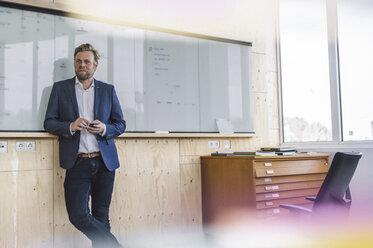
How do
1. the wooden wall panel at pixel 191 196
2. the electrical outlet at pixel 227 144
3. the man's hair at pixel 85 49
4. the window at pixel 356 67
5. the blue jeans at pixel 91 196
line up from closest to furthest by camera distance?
the blue jeans at pixel 91 196
the man's hair at pixel 85 49
the window at pixel 356 67
the wooden wall panel at pixel 191 196
the electrical outlet at pixel 227 144

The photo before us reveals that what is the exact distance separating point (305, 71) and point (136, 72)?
6.30ft

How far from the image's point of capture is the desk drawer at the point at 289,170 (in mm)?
3107

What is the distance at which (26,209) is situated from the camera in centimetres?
271

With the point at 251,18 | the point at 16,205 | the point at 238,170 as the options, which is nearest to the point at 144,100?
the point at 238,170

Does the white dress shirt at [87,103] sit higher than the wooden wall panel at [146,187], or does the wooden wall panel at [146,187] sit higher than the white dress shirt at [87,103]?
the white dress shirt at [87,103]

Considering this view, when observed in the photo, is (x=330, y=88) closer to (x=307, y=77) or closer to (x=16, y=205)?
(x=307, y=77)

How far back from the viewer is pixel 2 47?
2670mm

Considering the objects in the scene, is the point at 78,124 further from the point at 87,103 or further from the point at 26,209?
the point at 26,209

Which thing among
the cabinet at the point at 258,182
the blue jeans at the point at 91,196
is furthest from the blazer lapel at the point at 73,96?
the cabinet at the point at 258,182

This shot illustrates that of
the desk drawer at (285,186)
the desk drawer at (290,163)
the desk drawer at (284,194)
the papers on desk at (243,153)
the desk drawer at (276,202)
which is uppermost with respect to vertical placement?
the papers on desk at (243,153)

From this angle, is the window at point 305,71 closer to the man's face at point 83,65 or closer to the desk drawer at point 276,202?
the desk drawer at point 276,202

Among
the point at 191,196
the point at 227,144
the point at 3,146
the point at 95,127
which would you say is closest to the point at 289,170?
the point at 227,144

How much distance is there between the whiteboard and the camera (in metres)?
2.72

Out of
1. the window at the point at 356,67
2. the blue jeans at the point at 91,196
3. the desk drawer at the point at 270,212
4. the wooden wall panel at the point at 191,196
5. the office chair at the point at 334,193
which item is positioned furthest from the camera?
the wooden wall panel at the point at 191,196
